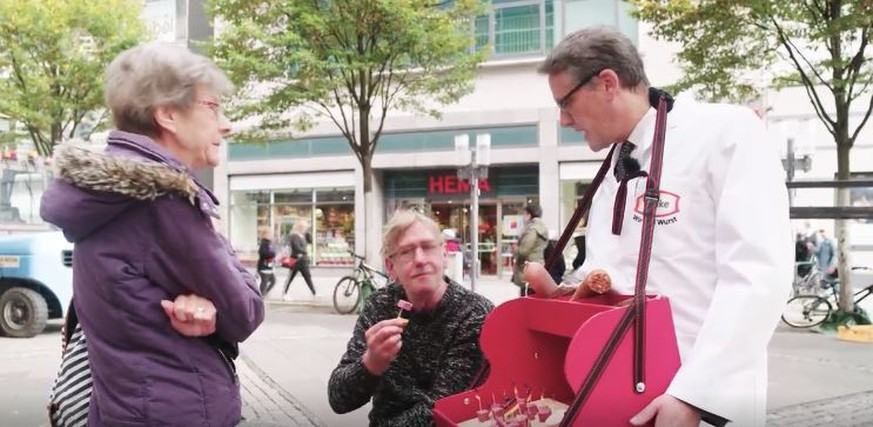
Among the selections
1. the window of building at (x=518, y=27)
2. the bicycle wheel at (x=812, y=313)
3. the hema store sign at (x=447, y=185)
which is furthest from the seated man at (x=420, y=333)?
the hema store sign at (x=447, y=185)

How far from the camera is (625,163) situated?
168cm

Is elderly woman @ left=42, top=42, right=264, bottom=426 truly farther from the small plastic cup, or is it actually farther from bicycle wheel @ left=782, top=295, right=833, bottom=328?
bicycle wheel @ left=782, top=295, right=833, bottom=328

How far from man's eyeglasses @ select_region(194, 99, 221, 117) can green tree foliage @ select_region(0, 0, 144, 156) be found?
1713cm

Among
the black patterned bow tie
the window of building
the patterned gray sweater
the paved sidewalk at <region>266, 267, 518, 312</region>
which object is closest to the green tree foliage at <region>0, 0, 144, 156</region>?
the paved sidewalk at <region>266, 267, 518, 312</region>

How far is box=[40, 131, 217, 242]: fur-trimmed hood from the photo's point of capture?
1469mm

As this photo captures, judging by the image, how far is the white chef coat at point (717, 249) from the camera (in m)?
1.42

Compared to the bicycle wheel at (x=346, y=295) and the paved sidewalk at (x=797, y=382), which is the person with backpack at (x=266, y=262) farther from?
the paved sidewalk at (x=797, y=382)

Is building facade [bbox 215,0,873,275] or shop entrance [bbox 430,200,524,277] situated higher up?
building facade [bbox 215,0,873,275]

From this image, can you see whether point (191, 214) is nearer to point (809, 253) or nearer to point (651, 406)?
point (651, 406)

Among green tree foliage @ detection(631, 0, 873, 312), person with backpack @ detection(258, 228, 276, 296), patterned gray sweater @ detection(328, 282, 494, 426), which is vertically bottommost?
person with backpack @ detection(258, 228, 276, 296)

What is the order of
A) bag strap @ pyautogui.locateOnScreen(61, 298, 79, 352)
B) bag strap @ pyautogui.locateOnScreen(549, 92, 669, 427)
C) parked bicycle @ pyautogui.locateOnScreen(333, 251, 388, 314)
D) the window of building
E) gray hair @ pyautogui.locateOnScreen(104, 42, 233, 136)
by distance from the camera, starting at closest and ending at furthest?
1. bag strap @ pyautogui.locateOnScreen(549, 92, 669, 427)
2. gray hair @ pyautogui.locateOnScreen(104, 42, 233, 136)
3. bag strap @ pyautogui.locateOnScreen(61, 298, 79, 352)
4. parked bicycle @ pyautogui.locateOnScreen(333, 251, 388, 314)
5. the window of building

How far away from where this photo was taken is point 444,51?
14.1m

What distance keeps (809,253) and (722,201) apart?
19034 mm

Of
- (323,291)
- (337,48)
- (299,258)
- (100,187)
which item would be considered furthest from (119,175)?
(323,291)
